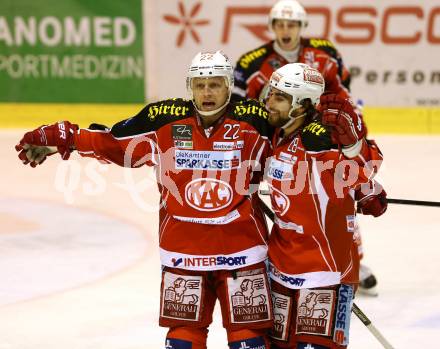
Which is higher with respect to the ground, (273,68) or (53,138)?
(273,68)

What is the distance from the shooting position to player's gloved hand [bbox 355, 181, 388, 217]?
128 inches

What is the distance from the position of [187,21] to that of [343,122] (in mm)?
5413

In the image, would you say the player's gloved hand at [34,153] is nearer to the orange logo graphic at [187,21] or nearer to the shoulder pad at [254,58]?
the shoulder pad at [254,58]

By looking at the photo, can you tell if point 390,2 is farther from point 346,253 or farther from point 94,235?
point 346,253

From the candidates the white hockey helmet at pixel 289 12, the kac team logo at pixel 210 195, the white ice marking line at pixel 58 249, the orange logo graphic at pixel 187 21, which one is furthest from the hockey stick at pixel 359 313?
the orange logo graphic at pixel 187 21

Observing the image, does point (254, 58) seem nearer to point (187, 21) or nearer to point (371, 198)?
point (371, 198)

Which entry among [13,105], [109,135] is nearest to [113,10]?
[13,105]

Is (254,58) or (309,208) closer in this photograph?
(309,208)

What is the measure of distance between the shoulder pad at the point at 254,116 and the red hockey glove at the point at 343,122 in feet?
0.72

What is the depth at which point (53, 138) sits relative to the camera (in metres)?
3.19

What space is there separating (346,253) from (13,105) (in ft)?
19.5

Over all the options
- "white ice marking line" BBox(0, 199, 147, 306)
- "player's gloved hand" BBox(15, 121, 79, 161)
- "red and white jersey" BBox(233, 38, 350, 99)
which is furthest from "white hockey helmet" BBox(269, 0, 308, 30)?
"player's gloved hand" BBox(15, 121, 79, 161)

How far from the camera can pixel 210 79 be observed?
3.06 metres

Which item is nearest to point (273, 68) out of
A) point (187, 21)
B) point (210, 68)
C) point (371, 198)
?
point (371, 198)
